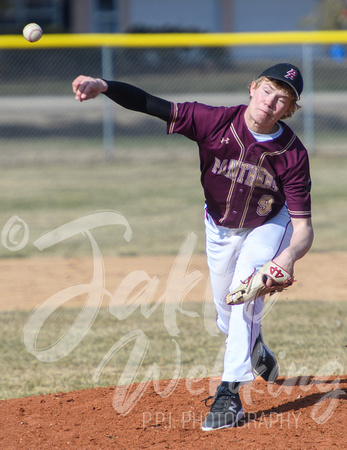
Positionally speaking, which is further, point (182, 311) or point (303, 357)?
point (182, 311)

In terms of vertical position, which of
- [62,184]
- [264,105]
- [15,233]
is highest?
[264,105]

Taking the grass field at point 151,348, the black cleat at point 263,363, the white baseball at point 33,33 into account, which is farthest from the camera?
the grass field at point 151,348

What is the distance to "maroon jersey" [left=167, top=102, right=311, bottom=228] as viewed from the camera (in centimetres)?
330

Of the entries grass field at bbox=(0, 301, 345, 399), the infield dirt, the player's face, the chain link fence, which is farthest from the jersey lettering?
the chain link fence

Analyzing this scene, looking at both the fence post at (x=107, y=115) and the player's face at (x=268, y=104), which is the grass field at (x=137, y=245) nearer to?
the fence post at (x=107, y=115)

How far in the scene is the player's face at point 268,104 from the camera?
3.24 metres

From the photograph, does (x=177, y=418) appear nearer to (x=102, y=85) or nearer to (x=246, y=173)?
(x=246, y=173)

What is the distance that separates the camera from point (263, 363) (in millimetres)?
3822

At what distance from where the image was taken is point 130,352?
4.59 meters

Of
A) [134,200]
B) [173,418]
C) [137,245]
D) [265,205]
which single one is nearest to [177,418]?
[173,418]

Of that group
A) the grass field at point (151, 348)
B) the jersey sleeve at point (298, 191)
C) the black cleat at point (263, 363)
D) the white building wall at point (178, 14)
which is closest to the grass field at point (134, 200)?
the grass field at point (151, 348)

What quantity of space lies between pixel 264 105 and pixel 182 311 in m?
2.55

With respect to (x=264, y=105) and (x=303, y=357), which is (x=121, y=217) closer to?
(x=303, y=357)

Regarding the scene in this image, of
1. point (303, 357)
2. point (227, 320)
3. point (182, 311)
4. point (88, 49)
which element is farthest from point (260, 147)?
point (88, 49)
